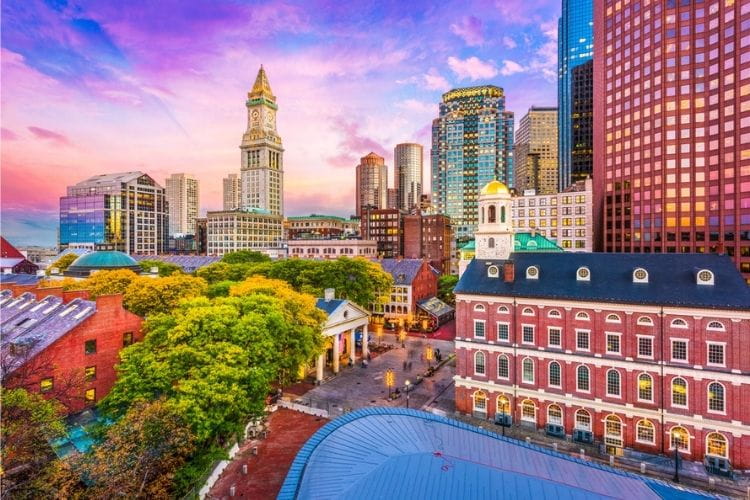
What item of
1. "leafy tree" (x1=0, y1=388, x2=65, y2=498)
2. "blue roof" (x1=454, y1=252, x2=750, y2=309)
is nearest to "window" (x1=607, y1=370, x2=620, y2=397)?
"blue roof" (x1=454, y1=252, x2=750, y2=309)

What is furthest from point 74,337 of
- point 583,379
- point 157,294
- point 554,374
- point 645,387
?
point 645,387

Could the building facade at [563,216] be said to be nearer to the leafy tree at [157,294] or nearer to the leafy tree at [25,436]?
the leafy tree at [157,294]

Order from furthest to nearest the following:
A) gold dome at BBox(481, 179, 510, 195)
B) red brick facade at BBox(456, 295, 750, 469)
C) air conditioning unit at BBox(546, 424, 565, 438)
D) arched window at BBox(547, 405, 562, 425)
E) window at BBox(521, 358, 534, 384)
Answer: gold dome at BBox(481, 179, 510, 195), window at BBox(521, 358, 534, 384), arched window at BBox(547, 405, 562, 425), air conditioning unit at BBox(546, 424, 565, 438), red brick facade at BBox(456, 295, 750, 469)

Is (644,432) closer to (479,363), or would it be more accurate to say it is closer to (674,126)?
(479,363)

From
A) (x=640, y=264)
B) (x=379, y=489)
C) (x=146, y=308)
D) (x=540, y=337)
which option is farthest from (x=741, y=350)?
(x=146, y=308)

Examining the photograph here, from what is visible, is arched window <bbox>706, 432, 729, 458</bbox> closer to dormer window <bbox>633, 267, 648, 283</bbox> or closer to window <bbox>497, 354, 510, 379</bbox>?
dormer window <bbox>633, 267, 648, 283</bbox>

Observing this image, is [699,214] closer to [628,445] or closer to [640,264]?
[640,264]
